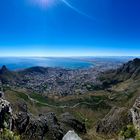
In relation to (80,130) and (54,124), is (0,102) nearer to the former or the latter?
(54,124)

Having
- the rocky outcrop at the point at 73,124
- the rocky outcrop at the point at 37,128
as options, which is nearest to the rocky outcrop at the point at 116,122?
the rocky outcrop at the point at 73,124

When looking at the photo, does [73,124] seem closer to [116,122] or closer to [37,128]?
[116,122]

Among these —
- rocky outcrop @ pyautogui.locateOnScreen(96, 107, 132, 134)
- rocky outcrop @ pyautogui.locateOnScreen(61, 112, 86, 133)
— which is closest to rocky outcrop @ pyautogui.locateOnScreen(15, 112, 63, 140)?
rocky outcrop @ pyautogui.locateOnScreen(61, 112, 86, 133)

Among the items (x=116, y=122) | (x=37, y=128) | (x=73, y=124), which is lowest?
(x=116, y=122)

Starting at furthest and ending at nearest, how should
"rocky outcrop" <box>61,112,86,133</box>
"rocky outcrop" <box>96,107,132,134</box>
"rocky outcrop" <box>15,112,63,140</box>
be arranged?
"rocky outcrop" <box>96,107,132,134</box> < "rocky outcrop" <box>61,112,86,133</box> < "rocky outcrop" <box>15,112,63,140</box>

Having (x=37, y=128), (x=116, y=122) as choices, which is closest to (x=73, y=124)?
(x=116, y=122)

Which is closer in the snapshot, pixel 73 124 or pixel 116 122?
pixel 73 124

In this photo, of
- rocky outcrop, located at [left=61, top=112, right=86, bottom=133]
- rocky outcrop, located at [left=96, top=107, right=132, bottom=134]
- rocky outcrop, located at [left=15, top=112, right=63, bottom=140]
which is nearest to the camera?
rocky outcrop, located at [left=15, top=112, right=63, bottom=140]

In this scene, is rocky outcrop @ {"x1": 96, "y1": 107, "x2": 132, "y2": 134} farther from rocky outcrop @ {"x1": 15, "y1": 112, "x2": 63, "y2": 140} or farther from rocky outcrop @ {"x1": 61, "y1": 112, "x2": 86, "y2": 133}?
rocky outcrop @ {"x1": 15, "y1": 112, "x2": 63, "y2": 140}

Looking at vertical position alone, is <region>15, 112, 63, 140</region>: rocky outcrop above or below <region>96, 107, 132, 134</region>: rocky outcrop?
above

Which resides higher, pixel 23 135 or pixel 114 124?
pixel 23 135

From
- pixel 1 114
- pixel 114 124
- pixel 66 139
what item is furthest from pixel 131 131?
pixel 114 124
